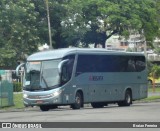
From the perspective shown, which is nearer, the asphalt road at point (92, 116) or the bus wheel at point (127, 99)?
the asphalt road at point (92, 116)

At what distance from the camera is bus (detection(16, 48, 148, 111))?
30047 millimetres

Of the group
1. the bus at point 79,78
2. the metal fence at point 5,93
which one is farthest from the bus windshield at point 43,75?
the metal fence at point 5,93

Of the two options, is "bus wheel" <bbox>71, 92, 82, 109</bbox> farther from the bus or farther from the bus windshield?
the bus windshield

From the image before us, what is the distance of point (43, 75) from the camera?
30062 mm

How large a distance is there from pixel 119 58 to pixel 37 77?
6.64 m

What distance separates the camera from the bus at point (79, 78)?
3005 cm

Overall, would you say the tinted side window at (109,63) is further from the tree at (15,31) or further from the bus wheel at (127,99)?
the tree at (15,31)

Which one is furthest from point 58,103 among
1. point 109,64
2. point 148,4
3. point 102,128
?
point 148,4

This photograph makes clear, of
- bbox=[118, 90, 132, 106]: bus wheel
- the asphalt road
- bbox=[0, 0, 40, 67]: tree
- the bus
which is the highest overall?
bbox=[0, 0, 40, 67]: tree

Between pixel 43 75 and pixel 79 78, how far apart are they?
90.2 inches

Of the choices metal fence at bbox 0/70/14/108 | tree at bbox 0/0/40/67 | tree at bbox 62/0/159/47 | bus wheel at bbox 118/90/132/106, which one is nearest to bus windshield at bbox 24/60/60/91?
metal fence at bbox 0/70/14/108

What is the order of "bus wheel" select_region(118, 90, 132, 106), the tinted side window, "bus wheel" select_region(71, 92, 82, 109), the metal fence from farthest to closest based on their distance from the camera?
"bus wheel" select_region(118, 90, 132, 106)
the metal fence
the tinted side window
"bus wheel" select_region(71, 92, 82, 109)

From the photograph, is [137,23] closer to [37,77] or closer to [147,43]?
[147,43]

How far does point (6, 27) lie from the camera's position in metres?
57.5
